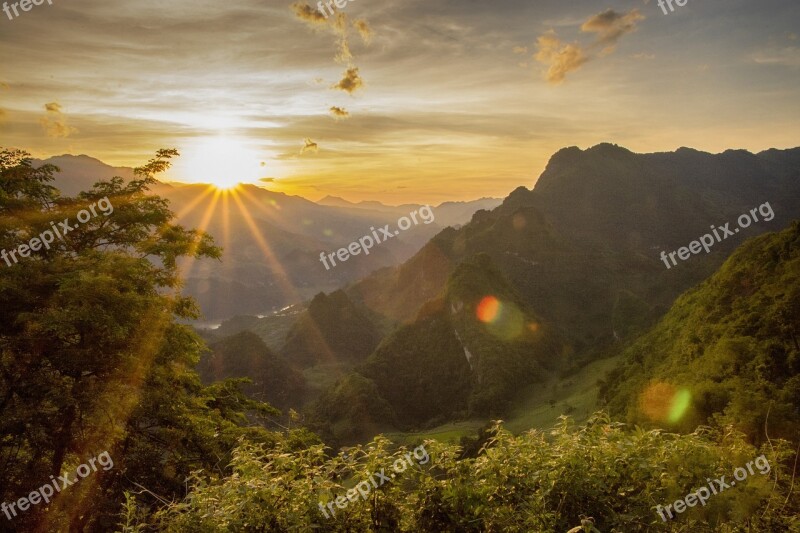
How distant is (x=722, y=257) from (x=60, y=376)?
14309cm

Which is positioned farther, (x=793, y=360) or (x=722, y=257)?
(x=722, y=257)

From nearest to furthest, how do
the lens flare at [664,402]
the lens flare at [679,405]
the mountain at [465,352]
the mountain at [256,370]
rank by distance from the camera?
the lens flare at [679,405], the lens flare at [664,402], the mountain at [465,352], the mountain at [256,370]

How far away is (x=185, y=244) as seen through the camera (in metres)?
15.3

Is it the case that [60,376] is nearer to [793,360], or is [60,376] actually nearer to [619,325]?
[793,360]

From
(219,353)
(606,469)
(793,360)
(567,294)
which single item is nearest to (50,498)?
(606,469)

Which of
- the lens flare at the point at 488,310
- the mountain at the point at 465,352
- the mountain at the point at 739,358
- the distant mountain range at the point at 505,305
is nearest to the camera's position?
the mountain at the point at 739,358

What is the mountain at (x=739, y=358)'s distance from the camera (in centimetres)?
1588

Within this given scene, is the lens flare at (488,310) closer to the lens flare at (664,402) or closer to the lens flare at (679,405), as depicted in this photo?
the lens flare at (664,402)

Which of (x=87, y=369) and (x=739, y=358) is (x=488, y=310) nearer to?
(x=739, y=358)

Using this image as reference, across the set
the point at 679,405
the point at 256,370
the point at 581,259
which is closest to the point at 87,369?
the point at 679,405

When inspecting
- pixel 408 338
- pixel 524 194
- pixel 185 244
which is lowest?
pixel 408 338

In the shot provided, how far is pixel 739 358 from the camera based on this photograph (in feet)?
68.4

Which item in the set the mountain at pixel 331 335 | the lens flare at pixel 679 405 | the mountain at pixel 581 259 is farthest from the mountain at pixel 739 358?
the mountain at pixel 331 335

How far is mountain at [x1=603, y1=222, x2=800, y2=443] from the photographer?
15.9 m
